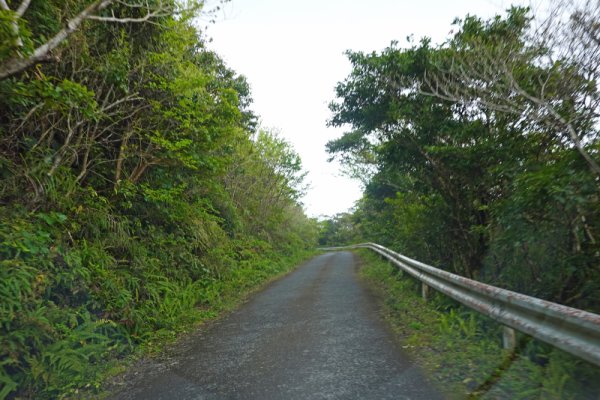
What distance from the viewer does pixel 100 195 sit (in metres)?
6.53

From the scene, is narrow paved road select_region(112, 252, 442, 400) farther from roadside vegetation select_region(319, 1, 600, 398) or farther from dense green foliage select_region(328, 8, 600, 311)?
dense green foliage select_region(328, 8, 600, 311)

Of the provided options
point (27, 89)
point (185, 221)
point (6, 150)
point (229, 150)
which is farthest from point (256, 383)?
point (229, 150)

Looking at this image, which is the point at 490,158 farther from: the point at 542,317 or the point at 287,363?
the point at 287,363

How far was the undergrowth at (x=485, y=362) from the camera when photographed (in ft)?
8.40

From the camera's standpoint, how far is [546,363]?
3064mm

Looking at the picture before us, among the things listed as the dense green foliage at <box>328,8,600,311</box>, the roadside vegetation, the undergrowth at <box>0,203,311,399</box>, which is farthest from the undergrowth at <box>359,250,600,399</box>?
the undergrowth at <box>0,203,311,399</box>

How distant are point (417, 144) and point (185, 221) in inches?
236

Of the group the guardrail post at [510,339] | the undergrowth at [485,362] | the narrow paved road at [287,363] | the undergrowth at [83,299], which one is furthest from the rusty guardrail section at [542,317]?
the undergrowth at [83,299]

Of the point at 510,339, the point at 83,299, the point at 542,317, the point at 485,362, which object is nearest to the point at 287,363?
the point at 485,362

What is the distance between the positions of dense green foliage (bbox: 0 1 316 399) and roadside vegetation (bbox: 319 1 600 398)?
382cm

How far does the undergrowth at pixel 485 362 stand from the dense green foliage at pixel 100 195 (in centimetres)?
357

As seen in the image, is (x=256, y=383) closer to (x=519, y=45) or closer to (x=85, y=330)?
(x=85, y=330)

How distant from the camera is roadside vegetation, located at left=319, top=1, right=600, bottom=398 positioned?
3480mm

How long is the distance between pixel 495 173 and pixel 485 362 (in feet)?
12.5
